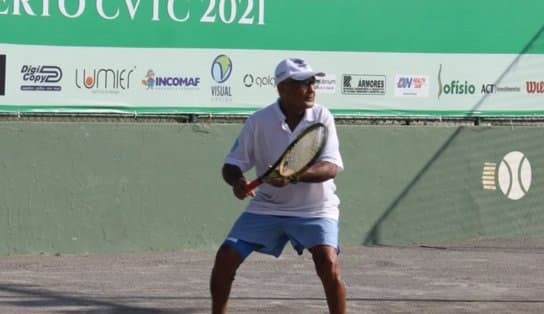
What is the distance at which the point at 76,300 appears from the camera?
28.7 ft

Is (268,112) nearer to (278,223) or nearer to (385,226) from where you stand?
(278,223)

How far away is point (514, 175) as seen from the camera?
12867mm

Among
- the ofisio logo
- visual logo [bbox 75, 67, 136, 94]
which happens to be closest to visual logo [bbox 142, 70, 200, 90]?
visual logo [bbox 75, 67, 136, 94]

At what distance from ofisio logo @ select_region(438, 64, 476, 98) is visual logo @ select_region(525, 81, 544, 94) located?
62 cm

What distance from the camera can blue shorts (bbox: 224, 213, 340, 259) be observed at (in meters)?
6.59

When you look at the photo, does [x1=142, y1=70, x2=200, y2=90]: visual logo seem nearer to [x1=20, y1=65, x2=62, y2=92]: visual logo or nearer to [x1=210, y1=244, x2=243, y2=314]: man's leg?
[x1=20, y1=65, x2=62, y2=92]: visual logo

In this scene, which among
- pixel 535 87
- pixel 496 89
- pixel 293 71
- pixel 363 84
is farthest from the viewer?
pixel 535 87

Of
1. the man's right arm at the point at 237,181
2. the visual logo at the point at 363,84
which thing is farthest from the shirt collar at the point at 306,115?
the visual logo at the point at 363,84

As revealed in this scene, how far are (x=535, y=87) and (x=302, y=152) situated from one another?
7.01 m

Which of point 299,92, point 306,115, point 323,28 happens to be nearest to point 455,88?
point 323,28

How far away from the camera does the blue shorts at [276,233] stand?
6.59m

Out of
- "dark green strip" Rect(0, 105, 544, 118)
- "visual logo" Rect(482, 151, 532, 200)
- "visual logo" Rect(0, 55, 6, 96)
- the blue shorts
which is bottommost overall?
the blue shorts

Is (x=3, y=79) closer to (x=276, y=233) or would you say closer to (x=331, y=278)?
(x=276, y=233)

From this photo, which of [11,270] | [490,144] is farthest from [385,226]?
[11,270]
